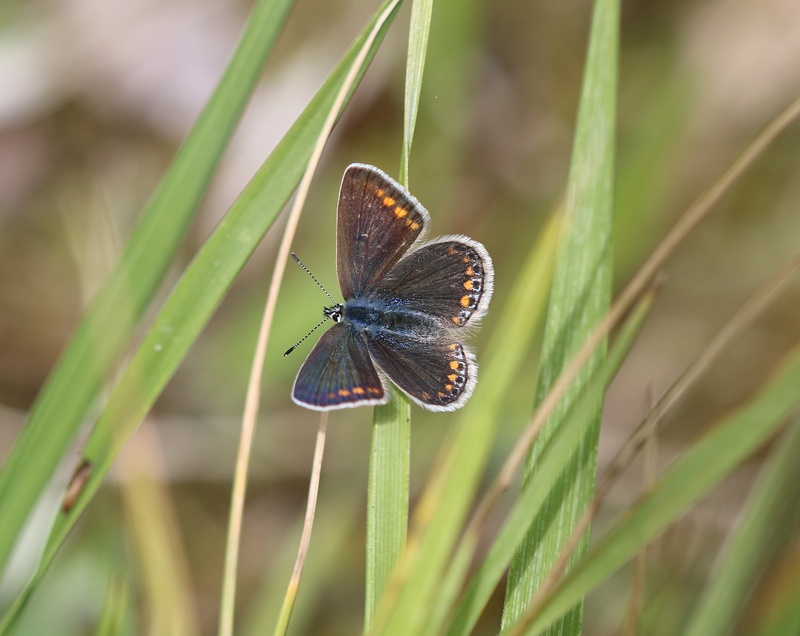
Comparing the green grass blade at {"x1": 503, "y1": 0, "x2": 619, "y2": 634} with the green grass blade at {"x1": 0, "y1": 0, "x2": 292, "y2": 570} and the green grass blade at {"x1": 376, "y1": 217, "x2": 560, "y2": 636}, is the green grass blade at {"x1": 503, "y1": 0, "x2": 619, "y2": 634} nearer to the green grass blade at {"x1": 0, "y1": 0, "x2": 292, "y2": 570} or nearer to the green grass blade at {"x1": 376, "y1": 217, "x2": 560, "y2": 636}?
the green grass blade at {"x1": 376, "y1": 217, "x2": 560, "y2": 636}

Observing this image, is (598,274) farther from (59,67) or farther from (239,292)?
(59,67)

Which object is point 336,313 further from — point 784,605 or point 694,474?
point 784,605

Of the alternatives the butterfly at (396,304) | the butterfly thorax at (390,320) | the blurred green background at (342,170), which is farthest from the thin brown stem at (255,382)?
the blurred green background at (342,170)

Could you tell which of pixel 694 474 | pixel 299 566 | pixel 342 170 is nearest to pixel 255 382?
pixel 299 566

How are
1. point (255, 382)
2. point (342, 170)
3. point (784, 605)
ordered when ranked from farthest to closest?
point (342, 170), point (255, 382), point (784, 605)

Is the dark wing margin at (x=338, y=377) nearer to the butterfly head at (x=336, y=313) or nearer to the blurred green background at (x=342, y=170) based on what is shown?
the butterfly head at (x=336, y=313)
